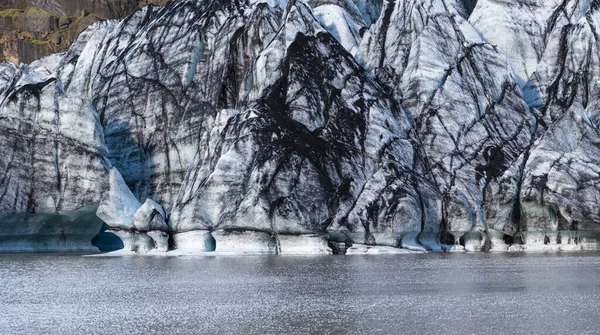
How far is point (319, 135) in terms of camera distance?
174 feet

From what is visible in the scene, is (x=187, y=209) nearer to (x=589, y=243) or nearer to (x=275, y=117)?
(x=275, y=117)

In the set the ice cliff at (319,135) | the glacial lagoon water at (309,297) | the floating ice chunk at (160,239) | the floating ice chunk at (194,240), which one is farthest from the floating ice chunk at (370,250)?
the floating ice chunk at (160,239)

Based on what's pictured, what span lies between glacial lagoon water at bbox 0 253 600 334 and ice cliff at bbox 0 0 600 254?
293 inches

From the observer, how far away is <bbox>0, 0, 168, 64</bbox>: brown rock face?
399 ft

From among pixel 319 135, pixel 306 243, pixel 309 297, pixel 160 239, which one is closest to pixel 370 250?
pixel 306 243

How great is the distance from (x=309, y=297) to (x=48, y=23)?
10694cm

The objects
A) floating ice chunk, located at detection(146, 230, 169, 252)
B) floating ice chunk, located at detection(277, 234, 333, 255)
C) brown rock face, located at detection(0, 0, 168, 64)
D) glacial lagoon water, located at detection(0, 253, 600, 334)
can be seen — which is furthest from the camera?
brown rock face, located at detection(0, 0, 168, 64)

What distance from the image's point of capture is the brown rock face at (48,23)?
122 metres

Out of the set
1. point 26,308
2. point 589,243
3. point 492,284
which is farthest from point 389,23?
point 26,308

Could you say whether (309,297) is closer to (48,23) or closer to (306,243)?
(306,243)

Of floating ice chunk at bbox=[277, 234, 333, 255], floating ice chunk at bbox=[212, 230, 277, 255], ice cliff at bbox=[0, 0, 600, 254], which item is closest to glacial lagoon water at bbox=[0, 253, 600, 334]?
floating ice chunk at bbox=[277, 234, 333, 255]

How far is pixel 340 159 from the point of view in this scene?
51.7 m

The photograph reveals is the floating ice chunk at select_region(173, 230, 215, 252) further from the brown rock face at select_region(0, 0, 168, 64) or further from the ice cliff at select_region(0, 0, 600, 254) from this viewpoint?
the brown rock face at select_region(0, 0, 168, 64)

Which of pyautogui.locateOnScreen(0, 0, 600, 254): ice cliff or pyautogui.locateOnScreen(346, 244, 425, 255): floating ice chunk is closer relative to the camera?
pyautogui.locateOnScreen(346, 244, 425, 255): floating ice chunk
